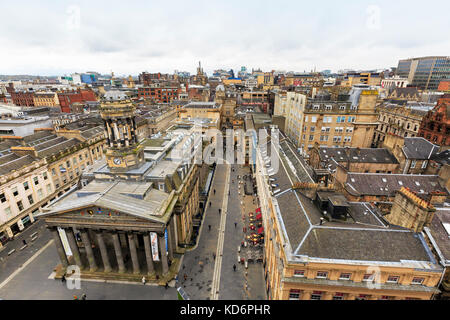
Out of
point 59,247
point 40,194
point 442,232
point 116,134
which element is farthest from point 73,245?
point 442,232

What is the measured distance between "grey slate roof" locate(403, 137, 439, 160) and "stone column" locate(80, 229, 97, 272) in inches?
2617

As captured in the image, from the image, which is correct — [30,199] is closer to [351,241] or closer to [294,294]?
[294,294]

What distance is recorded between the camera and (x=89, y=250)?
36.2m

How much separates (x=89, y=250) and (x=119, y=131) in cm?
1999

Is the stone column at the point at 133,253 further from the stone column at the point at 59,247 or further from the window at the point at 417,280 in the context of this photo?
the window at the point at 417,280

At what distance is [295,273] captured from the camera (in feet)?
83.1

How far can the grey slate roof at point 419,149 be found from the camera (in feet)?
174

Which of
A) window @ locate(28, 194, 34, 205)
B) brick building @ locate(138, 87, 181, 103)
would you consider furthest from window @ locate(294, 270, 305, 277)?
brick building @ locate(138, 87, 181, 103)

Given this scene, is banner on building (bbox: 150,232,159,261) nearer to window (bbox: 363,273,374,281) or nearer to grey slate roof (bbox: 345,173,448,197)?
window (bbox: 363,273,374,281)

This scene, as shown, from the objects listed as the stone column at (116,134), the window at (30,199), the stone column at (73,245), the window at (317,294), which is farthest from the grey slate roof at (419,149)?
Result: the window at (30,199)

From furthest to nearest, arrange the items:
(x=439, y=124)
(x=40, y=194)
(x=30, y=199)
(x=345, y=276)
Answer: (x=439, y=124) < (x=40, y=194) < (x=30, y=199) < (x=345, y=276)
